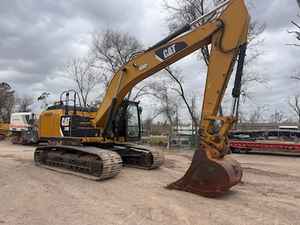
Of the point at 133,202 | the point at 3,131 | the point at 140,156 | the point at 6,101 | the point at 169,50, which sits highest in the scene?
the point at 6,101

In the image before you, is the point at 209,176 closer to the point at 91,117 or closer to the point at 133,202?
the point at 133,202

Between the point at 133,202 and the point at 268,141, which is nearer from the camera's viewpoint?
the point at 133,202

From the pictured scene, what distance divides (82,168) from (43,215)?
418 centimetres

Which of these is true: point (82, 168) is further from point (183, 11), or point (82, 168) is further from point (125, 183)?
point (183, 11)

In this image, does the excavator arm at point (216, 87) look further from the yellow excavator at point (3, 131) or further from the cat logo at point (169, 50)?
the yellow excavator at point (3, 131)

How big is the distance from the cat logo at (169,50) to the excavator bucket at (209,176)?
8.72 feet

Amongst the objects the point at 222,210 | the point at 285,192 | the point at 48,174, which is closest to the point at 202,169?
the point at 222,210

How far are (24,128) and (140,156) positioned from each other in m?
18.6

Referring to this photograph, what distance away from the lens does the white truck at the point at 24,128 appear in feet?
85.9

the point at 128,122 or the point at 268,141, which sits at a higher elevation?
the point at 128,122

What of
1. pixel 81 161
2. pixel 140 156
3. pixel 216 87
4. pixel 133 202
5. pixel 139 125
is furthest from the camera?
pixel 139 125

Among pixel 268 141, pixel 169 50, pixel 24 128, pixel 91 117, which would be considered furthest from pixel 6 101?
pixel 169 50

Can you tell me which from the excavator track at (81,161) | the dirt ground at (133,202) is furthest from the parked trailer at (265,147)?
the excavator track at (81,161)

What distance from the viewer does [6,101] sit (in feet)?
200
